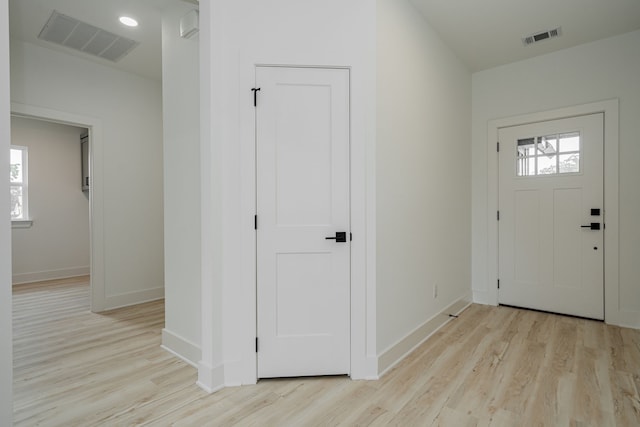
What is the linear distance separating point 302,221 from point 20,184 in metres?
5.93

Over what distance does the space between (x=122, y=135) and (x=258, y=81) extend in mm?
2904

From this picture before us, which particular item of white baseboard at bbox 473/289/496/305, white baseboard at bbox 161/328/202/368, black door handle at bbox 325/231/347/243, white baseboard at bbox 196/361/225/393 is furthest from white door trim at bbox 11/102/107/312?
white baseboard at bbox 473/289/496/305

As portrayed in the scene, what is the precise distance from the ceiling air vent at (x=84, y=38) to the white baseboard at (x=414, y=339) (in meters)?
3.96

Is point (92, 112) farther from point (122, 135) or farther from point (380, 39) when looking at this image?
point (380, 39)

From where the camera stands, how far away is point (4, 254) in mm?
1384

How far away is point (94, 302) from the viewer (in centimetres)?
387

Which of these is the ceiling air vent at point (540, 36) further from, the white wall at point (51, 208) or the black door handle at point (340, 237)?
the white wall at point (51, 208)

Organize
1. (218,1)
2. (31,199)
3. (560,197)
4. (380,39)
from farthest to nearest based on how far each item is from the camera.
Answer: (31,199) → (560,197) → (380,39) → (218,1)

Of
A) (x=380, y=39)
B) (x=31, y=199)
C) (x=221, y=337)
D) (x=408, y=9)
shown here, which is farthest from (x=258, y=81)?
(x=31, y=199)

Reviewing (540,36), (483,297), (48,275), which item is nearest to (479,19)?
(540,36)

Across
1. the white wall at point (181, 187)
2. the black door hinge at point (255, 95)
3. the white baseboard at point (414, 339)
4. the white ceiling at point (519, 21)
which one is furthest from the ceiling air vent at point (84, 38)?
the white baseboard at point (414, 339)

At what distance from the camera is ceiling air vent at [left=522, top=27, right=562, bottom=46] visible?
326 cm

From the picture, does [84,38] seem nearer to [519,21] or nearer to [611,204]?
[519,21]

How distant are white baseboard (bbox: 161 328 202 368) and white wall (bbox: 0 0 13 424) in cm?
120
